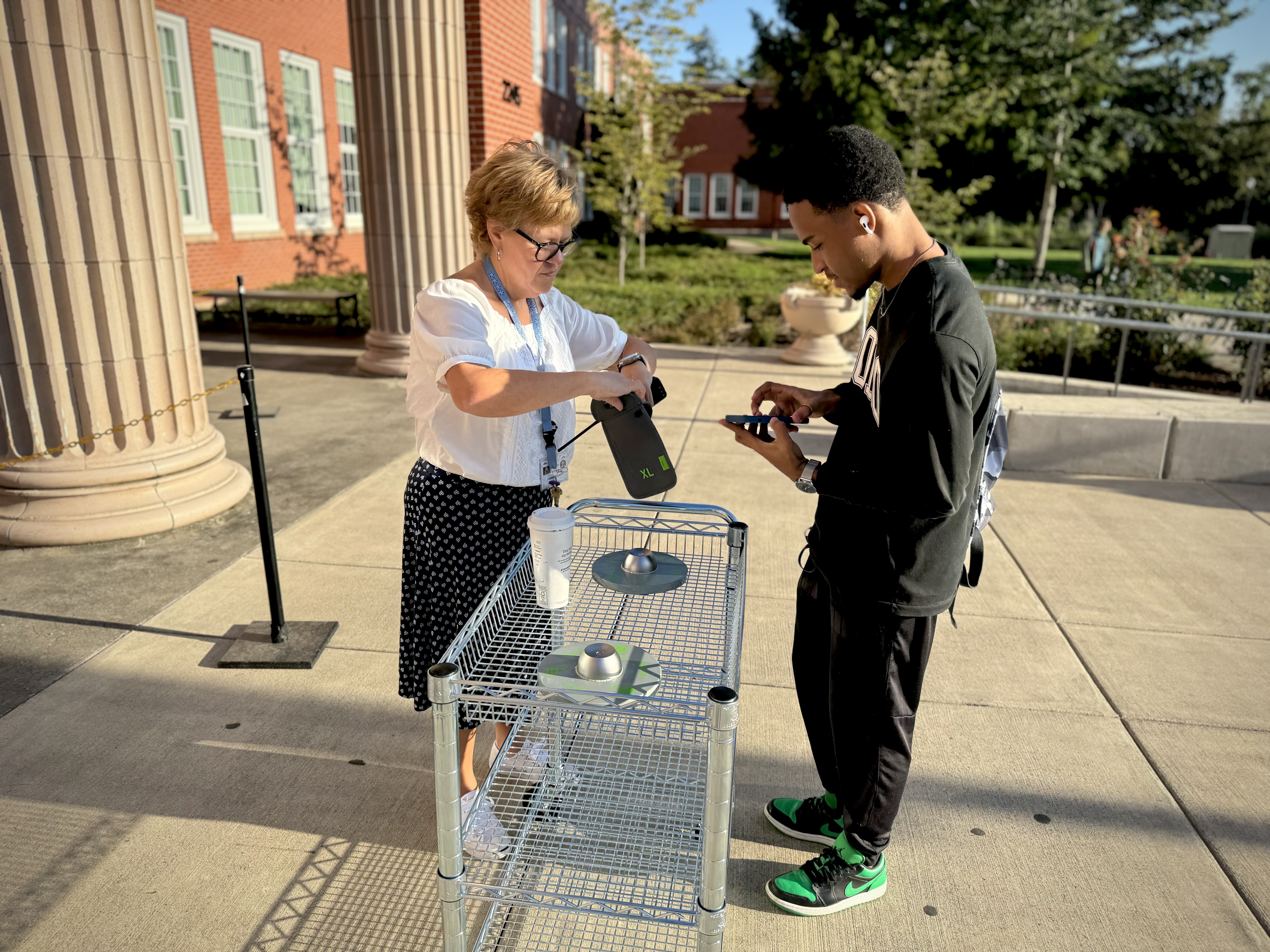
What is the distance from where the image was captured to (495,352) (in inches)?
91.4

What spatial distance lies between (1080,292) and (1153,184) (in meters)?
28.6

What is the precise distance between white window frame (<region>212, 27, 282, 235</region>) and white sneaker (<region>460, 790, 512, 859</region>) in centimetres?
1368

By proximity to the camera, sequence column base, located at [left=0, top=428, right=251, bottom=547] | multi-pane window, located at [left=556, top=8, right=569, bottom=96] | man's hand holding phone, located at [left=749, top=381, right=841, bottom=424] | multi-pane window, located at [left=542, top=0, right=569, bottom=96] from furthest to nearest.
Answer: multi-pane window, located at [left=556, top=8, right=569, bottom=96] < multi-pane window, located at [left=542, top=0, right=569, bottom=96] < column base, located at [left=0, top=428, right=251, bottom=547] < man's hand holding phone, located at [left=749, top=381, right=841, bottom=424]

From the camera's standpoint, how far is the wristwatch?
7.29ft

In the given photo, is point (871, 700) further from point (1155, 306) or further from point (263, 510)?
point (1155, 306)

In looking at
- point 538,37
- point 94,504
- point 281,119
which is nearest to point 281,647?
point 94,504

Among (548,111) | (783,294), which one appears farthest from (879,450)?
(548,111)

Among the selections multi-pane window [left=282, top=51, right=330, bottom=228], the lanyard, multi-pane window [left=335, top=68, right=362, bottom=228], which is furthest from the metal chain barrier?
multi-pane window [left=335, top=68, right=362, bottom=228]

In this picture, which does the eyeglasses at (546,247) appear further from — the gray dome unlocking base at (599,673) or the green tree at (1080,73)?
the green tree at (1080,73)

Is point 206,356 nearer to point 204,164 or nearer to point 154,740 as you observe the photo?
point 204,164

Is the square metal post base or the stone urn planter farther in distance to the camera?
the stone urn planter

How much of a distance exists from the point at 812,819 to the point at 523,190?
1.99m

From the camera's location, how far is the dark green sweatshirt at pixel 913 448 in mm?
1942

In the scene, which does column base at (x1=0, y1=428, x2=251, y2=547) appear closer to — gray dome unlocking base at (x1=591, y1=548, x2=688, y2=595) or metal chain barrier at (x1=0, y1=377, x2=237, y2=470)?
metal chain barrier at (x1=0, y1=377, x2=237, y2=470)
